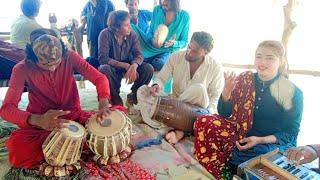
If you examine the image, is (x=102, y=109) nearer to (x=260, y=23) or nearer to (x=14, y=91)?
(x=14, y=91)

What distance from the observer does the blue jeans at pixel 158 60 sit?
4.69 meters

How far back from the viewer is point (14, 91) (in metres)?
2.87

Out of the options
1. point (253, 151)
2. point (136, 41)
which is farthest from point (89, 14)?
point (253, 151)

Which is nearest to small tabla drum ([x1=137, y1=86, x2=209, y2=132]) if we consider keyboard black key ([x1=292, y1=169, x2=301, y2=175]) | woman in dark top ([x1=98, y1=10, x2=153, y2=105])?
woman in dark top ([x1=98, y1=10, x2=153, y2=105])

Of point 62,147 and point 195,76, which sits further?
point 195,76

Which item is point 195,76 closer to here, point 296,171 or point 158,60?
point 158,60

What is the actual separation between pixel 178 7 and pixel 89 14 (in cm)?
134

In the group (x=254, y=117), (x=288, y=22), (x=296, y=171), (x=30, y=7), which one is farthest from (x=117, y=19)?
(x=296, y=171)

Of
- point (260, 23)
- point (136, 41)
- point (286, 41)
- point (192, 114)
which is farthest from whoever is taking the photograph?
point (260, 23)

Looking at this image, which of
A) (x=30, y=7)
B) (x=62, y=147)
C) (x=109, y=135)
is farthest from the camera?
(x=30, y=7)

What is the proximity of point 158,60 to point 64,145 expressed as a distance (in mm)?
2262

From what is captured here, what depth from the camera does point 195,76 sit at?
12.5ft

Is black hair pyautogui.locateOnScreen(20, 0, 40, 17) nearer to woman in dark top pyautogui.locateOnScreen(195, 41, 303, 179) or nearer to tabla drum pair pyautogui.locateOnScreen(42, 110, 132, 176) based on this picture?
tabla drum pair pyautogui.locateOnScreen(42, 110, 132, 176)

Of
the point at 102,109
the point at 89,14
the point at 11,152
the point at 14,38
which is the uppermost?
the point at 89,14
